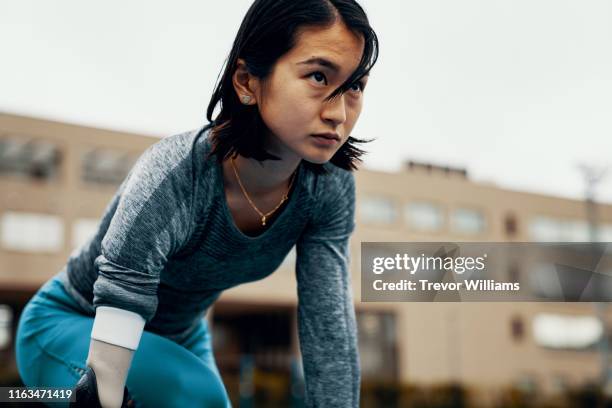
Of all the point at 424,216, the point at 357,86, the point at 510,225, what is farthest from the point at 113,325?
the point at 510,225

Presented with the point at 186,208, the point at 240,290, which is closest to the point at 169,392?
the point at 186,208

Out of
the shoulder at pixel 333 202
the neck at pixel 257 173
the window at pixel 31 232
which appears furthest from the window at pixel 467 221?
the neck at pixel 257 173

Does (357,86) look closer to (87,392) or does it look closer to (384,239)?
(87,392)

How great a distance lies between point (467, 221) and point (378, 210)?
5.10 meters

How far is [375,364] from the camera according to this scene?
115 ft

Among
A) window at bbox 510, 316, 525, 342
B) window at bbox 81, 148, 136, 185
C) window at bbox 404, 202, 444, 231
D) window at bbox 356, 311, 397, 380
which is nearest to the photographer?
window at bbox 81, 148, 136, 185

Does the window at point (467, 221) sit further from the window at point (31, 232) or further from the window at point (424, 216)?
the window at point (31, 232)

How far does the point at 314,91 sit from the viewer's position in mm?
1401

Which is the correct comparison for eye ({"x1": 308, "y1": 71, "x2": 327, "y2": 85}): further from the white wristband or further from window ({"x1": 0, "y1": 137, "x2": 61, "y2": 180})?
window ({"x1": 0, "y1": 137, "x2": 61, "y2": 180})

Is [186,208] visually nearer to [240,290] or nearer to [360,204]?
[240,290]

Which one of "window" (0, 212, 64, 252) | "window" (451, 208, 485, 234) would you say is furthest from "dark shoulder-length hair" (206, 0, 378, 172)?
"window" (451, 208, 485, 234)

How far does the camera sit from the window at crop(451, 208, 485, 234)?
37750 mm

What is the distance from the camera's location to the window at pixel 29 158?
88.4ft

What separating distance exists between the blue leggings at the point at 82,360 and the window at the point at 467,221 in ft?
120
